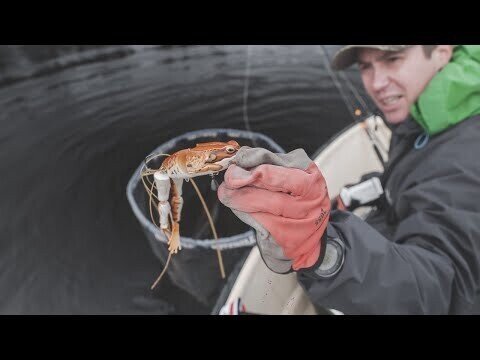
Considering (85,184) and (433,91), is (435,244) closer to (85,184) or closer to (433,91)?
(433,91)

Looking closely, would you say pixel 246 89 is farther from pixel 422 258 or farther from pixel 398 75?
pixel 422 258

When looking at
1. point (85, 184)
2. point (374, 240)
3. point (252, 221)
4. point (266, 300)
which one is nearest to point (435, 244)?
point (374, 240)

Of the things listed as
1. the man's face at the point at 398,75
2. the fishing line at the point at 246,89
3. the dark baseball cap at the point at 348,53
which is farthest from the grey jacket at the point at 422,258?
the fishing line at the point at 246,89

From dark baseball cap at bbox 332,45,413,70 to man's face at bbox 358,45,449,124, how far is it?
0.05m

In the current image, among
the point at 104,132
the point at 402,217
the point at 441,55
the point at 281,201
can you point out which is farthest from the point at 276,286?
the point at 104,132

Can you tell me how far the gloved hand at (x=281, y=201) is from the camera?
45.6 inches

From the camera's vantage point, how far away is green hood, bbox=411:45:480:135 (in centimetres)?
181

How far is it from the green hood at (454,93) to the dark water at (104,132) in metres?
3.00

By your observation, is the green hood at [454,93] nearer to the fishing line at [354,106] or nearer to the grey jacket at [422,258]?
the grey jacket at [422,258]

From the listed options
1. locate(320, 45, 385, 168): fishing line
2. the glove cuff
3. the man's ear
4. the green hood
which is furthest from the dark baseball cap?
locate(320, 45, 385, 168): fishing line

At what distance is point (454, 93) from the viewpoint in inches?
71.6

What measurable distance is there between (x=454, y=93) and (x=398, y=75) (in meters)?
0.34

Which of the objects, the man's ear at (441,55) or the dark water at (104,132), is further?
the dark water at (104,132)

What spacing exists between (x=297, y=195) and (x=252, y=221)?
0.22 metres
